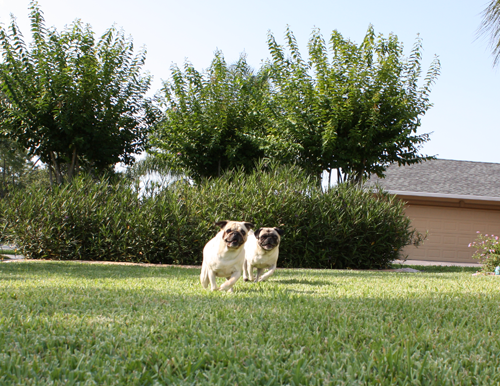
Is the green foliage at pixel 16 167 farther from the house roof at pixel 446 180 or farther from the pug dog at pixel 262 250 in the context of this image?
the pug dog at pixel 262 250

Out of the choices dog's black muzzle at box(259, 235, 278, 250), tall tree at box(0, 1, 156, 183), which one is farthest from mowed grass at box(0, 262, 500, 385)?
tall tree at box(0, 1, 156, 183)

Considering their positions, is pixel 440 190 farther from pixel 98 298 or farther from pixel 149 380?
pixel 149 380

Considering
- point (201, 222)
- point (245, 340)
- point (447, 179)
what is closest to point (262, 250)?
point (245, 340)

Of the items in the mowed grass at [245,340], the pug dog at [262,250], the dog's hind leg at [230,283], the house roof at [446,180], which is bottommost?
the mowed grass at [245,340]

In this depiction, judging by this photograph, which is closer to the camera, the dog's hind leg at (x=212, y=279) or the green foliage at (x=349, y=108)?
the dog's hind leg at (x=212, y=279)

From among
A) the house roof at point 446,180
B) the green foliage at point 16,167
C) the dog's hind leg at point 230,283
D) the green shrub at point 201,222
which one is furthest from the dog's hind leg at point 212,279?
the green foliage at point 16,167

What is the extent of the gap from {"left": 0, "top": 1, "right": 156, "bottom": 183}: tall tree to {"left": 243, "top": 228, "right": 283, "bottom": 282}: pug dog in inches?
392

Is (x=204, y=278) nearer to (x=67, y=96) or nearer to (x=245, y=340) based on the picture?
(x=245, y=340)

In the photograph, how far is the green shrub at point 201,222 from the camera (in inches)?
434

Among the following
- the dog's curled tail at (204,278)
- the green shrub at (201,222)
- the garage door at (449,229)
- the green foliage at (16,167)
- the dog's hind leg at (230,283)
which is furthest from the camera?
the green foliage at (16,167)

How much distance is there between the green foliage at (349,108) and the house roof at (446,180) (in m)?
5.19

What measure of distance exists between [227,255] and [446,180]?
18.6 metres

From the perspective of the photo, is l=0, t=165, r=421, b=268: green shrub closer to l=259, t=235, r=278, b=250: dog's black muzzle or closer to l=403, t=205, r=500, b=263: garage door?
l=259, t=235, r=278, b=250: dog's black muzzle

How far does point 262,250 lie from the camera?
21.1 feet
